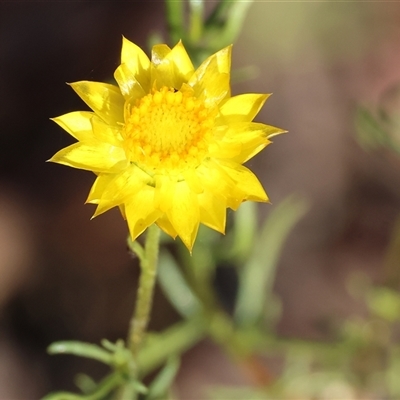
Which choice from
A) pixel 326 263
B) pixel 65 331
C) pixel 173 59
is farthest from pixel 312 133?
pixel 173 59

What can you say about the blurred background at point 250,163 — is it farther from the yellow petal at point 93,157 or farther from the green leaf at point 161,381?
the yellow petal at point 93,157

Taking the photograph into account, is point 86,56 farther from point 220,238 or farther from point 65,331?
point 65,331

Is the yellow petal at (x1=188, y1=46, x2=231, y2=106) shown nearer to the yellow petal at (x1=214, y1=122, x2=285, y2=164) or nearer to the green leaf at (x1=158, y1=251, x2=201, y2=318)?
the yellow petal at (x1=214, y1=122, x2=285, y2=164)

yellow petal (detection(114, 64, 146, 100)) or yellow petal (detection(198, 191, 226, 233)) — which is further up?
yellow petal (detection(114, 64, 146, 100))

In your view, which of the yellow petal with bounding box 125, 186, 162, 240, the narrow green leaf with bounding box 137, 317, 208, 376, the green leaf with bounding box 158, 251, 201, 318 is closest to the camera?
the yellow petal with bounding box 125, 186, 162, 240

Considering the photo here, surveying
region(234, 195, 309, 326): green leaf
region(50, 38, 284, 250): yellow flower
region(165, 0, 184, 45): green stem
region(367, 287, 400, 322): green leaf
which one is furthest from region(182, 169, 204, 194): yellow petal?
region(367, 287, 400, 322): green leaf

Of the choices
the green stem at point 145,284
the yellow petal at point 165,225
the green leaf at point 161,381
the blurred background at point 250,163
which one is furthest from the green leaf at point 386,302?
the yellow petal at point 165,225
